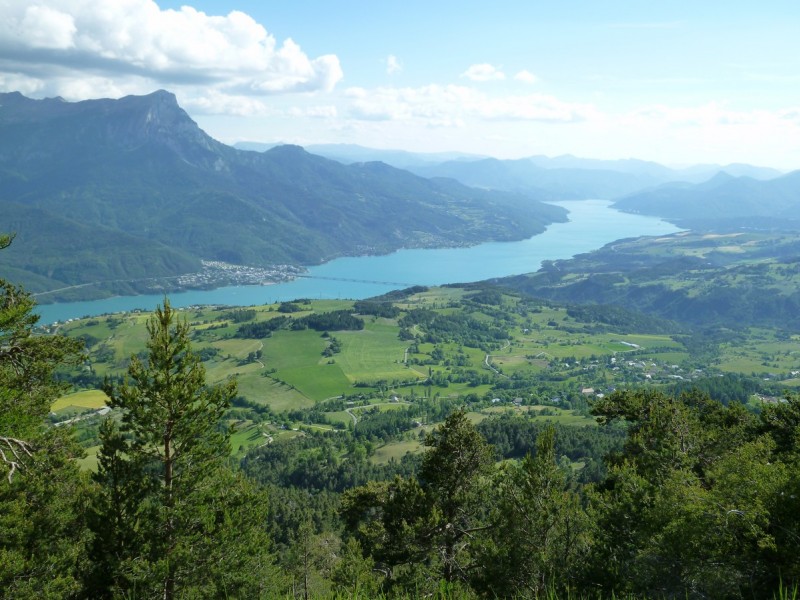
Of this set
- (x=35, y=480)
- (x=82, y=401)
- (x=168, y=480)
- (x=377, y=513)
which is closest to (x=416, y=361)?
(x=82, y=401)

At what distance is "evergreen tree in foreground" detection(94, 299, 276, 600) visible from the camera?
1166cm

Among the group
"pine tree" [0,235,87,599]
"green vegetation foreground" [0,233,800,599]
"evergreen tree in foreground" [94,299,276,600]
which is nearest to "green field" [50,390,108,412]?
"pine tree" [0,235,87,599]

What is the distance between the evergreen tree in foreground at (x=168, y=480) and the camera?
1166 cm

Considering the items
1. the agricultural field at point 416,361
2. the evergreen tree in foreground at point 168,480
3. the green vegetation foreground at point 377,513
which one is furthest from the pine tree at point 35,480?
the agricultural field at point 416,361

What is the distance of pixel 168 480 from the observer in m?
12.2

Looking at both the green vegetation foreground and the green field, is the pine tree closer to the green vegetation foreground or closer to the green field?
the green vegetation foreground

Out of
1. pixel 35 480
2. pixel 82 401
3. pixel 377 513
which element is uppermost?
pixel 35 480

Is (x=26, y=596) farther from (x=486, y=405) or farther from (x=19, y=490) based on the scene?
(x=486, y=405)

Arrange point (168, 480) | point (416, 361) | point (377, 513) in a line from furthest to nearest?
point (416, 361)
point (377, 513)
point (168, 480)

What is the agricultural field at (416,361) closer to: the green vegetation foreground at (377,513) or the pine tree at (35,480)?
the pine tree at (35,480)

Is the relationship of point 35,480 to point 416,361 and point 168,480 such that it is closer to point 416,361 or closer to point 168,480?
point 168,480

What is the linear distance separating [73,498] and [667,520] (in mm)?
15125

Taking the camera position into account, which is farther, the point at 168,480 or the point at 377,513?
the point at 377,513

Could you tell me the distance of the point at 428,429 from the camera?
81.8 metres
